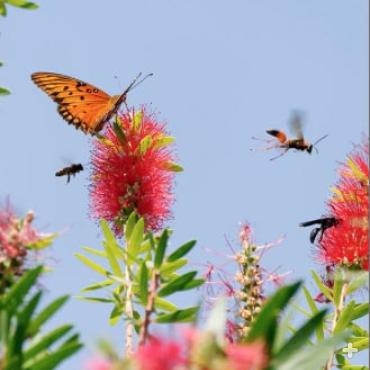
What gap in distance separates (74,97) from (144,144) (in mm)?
1250

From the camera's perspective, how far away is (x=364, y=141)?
2631 millimetres

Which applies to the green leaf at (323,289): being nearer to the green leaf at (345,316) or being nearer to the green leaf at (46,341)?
the green leaf at (345,316)

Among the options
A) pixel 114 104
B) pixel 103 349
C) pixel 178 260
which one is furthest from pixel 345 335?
pixel 114 104

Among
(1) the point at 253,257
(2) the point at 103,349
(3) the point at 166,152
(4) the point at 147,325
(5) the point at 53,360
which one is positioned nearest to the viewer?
(2) the point at 103,349

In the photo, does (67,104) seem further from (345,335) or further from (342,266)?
(345,335)

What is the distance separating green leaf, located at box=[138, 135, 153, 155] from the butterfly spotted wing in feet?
1.88

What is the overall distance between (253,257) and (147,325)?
3.56 feet

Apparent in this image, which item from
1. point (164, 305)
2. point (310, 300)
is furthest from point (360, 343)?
point (164, 305)

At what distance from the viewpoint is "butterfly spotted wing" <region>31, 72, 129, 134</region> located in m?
3.64

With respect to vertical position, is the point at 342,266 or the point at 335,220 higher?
the point at 335,220

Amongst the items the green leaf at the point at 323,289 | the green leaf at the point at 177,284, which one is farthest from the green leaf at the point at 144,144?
the green leaf at the point at 177,284

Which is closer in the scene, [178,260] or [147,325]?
[147,325]

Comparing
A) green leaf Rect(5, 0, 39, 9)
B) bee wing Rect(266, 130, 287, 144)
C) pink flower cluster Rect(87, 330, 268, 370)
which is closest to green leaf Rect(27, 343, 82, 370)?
pink flower cluster Rect(87, 330, 268, 370)

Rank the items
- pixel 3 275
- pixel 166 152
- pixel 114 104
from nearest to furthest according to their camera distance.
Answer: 1. pixel 3 275
2. pixel 166 152
3. pixel 114 104
